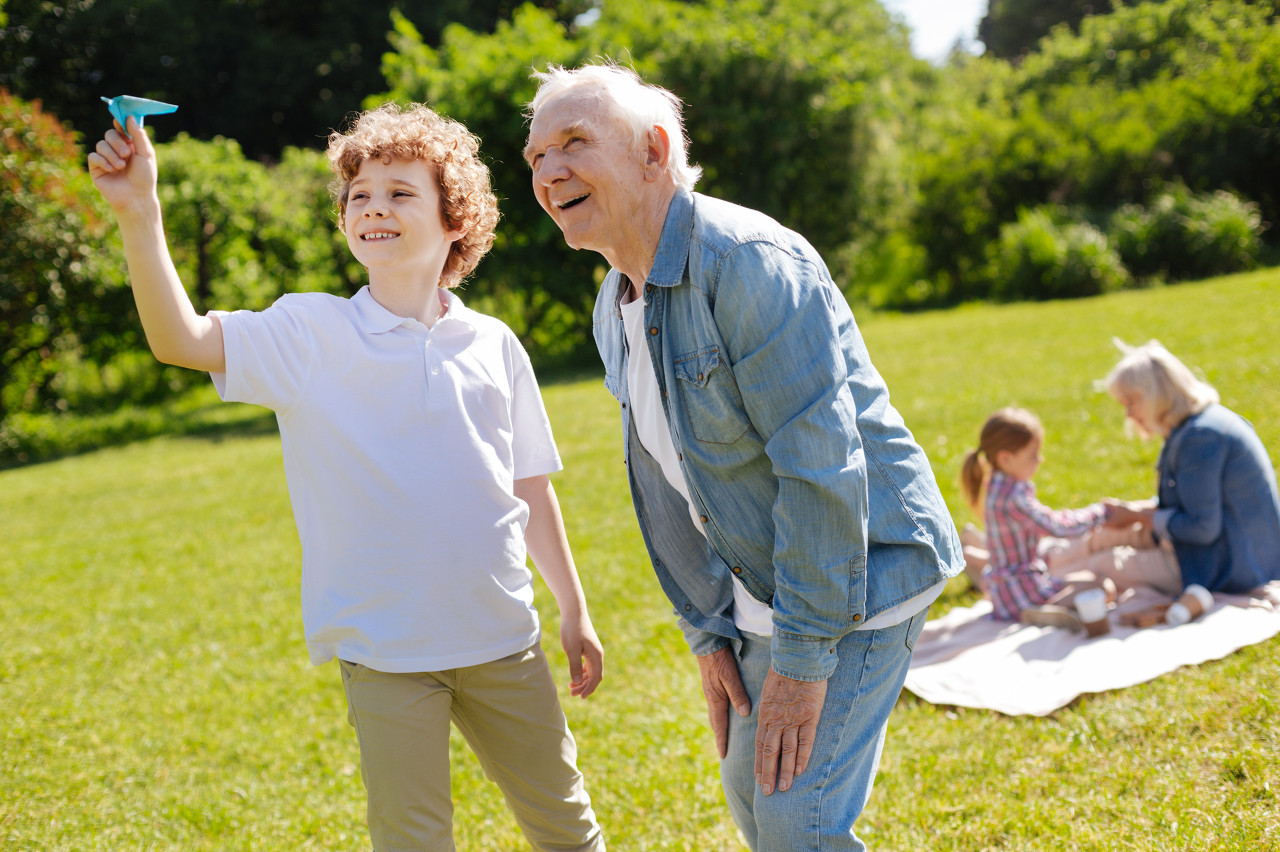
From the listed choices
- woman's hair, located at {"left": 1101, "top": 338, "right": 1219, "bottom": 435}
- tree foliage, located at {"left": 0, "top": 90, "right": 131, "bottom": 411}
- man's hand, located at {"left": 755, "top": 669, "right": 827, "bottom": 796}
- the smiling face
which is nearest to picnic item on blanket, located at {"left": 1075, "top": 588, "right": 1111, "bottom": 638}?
woman's hair, located at {"left": 1101, "top": 338, "right": 1219, "bottom": 435}

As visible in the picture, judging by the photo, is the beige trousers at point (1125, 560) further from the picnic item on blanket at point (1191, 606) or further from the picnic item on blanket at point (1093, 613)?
the picnic item on blanket at point (1093, 613)

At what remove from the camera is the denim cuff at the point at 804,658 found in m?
1.77

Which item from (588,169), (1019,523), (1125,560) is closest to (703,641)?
(588,169)

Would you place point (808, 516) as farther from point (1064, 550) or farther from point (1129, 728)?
point (1064, 550)

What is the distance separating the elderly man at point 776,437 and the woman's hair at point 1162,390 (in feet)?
9.35

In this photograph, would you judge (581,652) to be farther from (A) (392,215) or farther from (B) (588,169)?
(B) (588,169)

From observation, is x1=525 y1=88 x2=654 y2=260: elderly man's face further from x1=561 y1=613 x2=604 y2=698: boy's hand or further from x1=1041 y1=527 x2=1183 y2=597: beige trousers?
x1=1041 y1=527 x2=1183 y2=597: beige trousers

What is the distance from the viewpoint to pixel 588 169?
1.82 meters

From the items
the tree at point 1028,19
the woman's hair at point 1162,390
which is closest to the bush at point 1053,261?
the woman's hair at point 1162,390

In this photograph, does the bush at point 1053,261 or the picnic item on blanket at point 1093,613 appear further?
the bush at point 1053,261

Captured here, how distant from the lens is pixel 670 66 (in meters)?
16.7

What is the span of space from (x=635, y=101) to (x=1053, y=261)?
18014 mm

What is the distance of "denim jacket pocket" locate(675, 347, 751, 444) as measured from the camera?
1.77 m

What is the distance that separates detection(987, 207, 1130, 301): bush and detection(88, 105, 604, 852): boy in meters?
17.4
